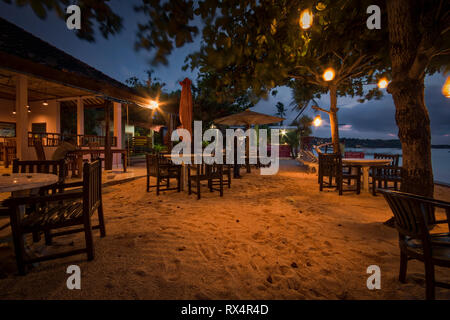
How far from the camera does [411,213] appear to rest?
4.96ft

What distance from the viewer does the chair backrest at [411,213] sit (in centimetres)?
Answer: 140

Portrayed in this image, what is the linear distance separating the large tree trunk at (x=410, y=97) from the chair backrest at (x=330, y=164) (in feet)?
7.70

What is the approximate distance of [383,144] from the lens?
47.3 metres

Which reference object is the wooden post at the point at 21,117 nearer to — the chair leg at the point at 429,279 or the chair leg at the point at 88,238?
the chair leg at the point at 88,238

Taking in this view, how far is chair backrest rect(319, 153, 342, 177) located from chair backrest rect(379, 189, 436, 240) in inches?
148

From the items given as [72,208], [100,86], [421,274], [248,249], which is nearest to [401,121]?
[421,274]

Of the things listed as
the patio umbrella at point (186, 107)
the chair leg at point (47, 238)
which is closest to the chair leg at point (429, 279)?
the chair leg at point (47, 238)

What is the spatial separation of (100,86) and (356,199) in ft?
27.6

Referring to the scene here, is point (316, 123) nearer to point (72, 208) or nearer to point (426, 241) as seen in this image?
point (426, 241)

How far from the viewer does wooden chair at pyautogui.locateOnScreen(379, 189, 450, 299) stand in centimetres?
139

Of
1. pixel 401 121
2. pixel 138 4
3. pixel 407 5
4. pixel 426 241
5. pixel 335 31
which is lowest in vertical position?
pixel 426 241

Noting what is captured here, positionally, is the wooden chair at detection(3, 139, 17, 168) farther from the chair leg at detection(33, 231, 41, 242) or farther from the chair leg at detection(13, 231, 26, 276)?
the chair leg at detection(13, 231, 26, 276)

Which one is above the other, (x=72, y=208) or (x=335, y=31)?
(x=335, y=31)
